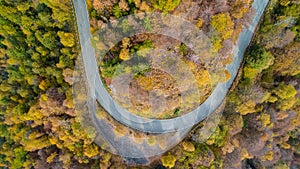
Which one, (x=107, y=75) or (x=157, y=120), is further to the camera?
(x=157, y=120)

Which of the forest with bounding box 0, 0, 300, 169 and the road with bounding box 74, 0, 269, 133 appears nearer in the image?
the forest with bounding box 0, 0, 300, 169

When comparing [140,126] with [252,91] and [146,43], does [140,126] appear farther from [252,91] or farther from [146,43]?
[252,91]

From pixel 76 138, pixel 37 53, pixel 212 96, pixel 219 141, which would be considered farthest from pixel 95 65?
pixel 219 141

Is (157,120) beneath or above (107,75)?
beneath

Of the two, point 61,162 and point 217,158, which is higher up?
point 217,158

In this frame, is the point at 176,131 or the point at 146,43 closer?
the point at 146,43
